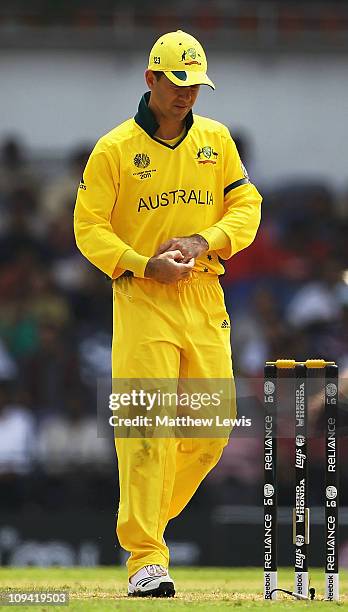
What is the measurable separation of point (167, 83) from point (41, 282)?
5.87m

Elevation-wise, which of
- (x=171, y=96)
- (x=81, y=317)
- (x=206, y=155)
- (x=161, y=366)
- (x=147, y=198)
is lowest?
(x=161, y=366)

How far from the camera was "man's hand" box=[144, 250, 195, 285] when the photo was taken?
19.3 feet

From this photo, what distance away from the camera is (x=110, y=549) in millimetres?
9438

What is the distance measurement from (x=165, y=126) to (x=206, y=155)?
22 centimetres

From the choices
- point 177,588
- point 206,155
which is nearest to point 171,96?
point 206,155

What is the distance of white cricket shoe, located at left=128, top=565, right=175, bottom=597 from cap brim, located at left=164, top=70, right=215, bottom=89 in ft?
6.55

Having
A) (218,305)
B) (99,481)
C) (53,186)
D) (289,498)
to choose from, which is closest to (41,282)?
(53,186)

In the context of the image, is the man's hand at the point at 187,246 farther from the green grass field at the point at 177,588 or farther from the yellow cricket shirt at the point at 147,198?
the green grass field at the point at 177,588

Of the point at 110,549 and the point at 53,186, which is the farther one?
the point at 53,186

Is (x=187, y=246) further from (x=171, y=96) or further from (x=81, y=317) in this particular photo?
(x=81, y=317)

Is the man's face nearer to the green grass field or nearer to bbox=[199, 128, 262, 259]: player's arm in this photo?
bbox=[199, 128, 262, 259]: player's arm

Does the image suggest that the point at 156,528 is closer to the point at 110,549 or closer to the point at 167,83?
the point at 167,83

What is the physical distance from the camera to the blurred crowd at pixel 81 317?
10070 millimetres

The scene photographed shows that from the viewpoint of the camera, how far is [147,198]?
19.9 feet
